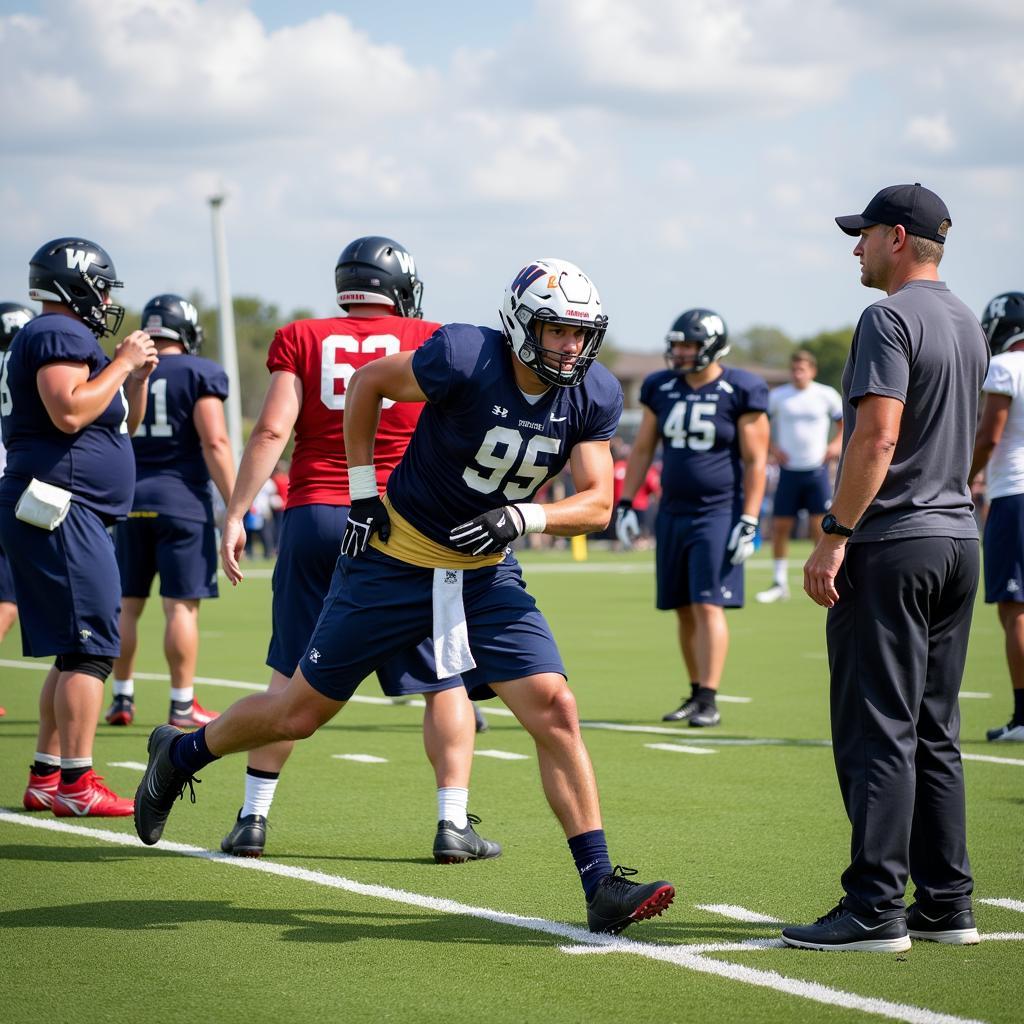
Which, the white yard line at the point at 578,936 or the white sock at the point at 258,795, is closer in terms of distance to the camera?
the white yard line at the point at 578,936

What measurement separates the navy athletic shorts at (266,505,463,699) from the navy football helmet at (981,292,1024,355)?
154 inches

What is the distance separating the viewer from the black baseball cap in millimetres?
4406

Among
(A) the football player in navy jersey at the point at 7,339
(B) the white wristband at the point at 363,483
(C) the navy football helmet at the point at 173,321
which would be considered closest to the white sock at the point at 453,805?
(B) the white wristband at the point at 363,483

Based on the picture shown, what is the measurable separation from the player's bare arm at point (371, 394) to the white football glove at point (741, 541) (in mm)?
4493

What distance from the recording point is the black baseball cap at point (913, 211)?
4.41 meters

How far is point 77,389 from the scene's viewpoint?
19.8 ft

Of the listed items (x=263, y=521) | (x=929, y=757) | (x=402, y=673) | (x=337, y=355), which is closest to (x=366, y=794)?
(x=402, y=673)

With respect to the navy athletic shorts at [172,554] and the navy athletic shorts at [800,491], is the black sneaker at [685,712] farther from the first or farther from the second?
the navy athletic shorts at [800,491]

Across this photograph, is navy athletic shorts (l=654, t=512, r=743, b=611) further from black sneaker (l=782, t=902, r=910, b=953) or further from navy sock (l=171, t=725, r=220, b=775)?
black sneaker (l=782, t=902, r=910, b=953)

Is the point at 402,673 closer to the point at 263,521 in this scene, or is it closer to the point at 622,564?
the point at 622,564

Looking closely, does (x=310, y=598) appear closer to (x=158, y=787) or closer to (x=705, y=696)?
(x=158, y=787)

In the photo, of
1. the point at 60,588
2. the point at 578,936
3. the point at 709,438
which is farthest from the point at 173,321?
the point at 578,936

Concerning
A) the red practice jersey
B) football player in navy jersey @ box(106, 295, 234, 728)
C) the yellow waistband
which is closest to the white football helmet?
the yellow waistband

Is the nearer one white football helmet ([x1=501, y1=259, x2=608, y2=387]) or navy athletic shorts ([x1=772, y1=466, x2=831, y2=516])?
white football helmet ([x1=501, y1=259, x2=608, y2=387])
